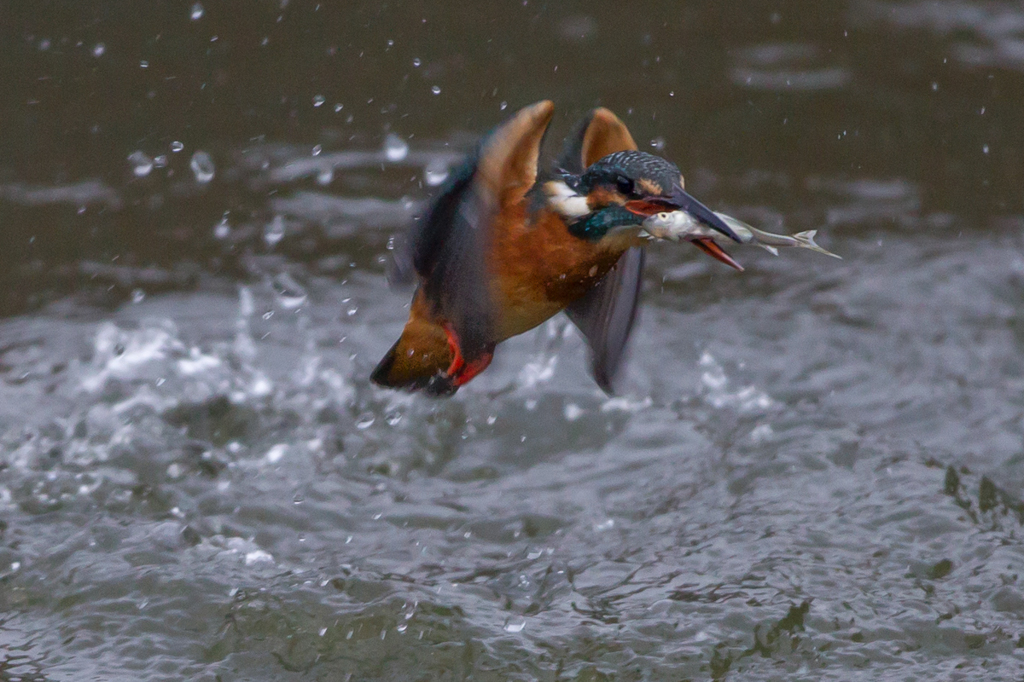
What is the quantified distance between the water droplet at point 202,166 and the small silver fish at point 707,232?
11.2 feet

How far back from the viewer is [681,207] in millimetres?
2262

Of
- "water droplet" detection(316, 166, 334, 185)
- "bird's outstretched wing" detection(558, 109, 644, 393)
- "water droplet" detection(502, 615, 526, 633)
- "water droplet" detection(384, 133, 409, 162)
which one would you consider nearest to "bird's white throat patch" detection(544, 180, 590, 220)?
"bird's outstretched wing" detection(558, 109, 644, 393)

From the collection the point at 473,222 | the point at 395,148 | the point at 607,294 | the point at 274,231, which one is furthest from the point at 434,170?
the point at 473,222

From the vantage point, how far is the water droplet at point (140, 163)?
17.3ft

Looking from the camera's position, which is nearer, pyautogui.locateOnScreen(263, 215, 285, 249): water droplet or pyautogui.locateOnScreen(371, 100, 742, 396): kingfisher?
pyautogui.locateOnScreen(371, 100, 742, 396): kingfisher

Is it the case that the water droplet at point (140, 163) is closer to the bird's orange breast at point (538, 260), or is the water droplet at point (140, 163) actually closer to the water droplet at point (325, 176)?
the water droplet at point (325, 176)

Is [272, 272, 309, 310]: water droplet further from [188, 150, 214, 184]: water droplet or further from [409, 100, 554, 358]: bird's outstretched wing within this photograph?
[409, 100, 554, 358]: bird's outstretched wing

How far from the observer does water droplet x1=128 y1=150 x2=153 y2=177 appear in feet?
17.3

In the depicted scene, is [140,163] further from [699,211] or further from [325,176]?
[699,211]

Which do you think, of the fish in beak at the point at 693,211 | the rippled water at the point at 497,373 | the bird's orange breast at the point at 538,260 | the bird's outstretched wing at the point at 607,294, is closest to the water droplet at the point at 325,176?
the rippled water at the point at 497,373

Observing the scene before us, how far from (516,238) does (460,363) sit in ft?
1.18

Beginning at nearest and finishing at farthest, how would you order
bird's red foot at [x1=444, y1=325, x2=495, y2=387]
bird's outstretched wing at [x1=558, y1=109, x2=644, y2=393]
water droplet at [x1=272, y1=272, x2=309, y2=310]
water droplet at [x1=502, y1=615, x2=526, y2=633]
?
bird's red foot at [x1=444, y1=325, x2=495, y2=387] < bird's outstretched wing at [x1=558, y1=109, x2=644, y2=393] < water droplet at [x1=502, y1=615, x2=526, y2=633] < water droplet at [x1=272, y1=272, x2=309, y2=310]

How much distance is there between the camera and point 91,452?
3.68 metres

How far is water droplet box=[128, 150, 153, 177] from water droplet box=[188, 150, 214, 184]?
168mm
